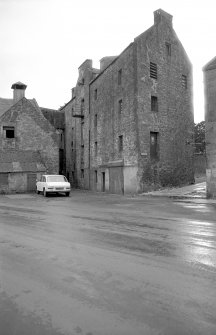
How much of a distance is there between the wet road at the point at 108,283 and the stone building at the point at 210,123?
1302 centimetres

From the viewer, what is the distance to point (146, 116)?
2692cm

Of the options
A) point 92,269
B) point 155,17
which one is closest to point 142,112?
point 155,17

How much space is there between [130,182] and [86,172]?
1034cm

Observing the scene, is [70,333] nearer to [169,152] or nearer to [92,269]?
[92,269]

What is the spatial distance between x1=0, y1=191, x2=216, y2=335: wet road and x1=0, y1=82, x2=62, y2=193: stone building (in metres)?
25.6

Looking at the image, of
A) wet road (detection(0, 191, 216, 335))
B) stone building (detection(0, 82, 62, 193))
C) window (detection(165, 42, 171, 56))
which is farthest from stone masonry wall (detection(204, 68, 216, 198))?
stone building (detection(0, 82, 62, 193))

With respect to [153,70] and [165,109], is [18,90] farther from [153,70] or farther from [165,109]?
[165,109]

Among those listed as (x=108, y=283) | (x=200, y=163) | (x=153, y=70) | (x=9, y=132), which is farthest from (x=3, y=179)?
(x=108, y=283)

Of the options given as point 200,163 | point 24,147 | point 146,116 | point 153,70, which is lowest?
point 200,163

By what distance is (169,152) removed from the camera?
28.5 m

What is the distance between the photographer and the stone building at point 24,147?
32438mm

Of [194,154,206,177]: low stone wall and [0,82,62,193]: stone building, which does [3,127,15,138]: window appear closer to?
[0,82,62,193]: stone building

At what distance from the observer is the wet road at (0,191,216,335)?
10.3 ft

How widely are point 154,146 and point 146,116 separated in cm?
273
